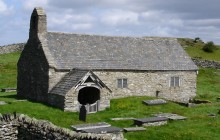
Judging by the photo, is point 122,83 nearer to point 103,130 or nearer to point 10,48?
point 103,130

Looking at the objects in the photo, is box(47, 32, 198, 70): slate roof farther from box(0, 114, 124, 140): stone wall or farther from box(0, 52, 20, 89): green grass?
A: box(0, 114, 124, 140): stone wall

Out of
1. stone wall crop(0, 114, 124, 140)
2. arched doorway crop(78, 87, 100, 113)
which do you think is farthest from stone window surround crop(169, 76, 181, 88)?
stone wall crop(0, 114, 124, 140)

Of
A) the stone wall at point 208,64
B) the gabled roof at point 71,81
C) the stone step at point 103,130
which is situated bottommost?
the stone step at point 103,130

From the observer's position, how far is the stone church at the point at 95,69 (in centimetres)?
3869

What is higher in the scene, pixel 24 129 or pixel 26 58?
pixel 26 58

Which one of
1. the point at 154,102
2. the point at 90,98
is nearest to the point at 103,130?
the point at 90,98

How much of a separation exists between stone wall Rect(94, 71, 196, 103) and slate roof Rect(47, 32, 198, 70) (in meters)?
0.70

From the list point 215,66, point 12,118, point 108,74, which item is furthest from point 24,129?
point 215,66

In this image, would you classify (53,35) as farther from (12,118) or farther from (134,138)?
(12,118)

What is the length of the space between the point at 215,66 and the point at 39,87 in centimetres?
4379

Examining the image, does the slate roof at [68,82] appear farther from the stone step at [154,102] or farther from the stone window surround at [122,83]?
the stone step at [154,102]

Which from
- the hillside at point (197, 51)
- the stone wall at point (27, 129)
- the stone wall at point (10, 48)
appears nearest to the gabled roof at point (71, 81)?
the stone wall at point (27, 129)

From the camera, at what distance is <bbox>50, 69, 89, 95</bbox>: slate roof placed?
1473 inches

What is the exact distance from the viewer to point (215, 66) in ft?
248
